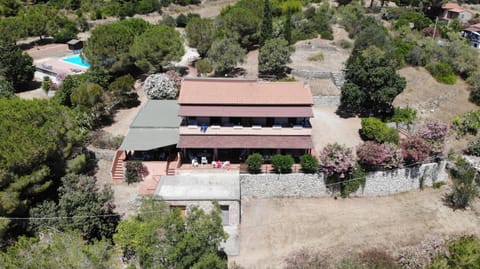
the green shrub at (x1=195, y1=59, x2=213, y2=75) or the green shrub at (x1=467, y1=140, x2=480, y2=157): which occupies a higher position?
the green shrub at (x1=195, y1=59, x2=213, y2=75)

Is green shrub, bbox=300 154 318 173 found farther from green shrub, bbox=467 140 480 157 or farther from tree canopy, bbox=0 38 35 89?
tree canopy, bbox=0 38 35 89

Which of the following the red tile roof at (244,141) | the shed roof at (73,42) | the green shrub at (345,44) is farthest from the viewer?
the shed roof at (73,42)

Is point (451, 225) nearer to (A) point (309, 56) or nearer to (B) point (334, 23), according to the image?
(A) point (309, 56)

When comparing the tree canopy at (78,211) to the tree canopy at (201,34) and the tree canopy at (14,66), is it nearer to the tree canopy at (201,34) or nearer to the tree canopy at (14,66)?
the tree canopy at (14,66)

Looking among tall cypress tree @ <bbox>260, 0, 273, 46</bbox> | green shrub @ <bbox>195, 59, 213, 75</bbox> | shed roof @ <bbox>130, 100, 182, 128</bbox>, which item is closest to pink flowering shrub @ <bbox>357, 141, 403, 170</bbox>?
shed roof @ <bbox>130, 100, 182, 128</bbox>

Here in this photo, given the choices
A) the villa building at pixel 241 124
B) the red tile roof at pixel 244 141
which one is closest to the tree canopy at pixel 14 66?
the villa building at pixel 241 124

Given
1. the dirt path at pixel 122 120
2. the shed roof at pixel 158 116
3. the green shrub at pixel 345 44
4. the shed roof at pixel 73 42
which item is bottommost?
the dirt path at pixel 122 120
